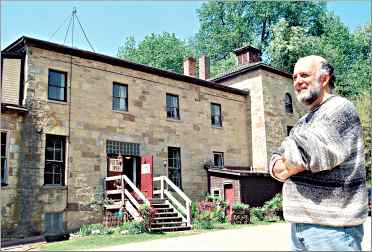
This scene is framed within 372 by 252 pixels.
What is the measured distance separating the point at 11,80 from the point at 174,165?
9.15 meters

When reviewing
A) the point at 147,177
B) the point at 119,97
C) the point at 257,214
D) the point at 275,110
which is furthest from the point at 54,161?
the point at 275,110

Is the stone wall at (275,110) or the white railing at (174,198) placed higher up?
the stone wall at (275,110)

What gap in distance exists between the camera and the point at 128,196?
16.0 m

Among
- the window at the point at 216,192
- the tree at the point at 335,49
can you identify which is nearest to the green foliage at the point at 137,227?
the window at the point at 216,192

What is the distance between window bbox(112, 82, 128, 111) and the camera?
755 inches

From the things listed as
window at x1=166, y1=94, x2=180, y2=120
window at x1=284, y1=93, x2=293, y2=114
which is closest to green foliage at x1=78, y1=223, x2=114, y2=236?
window at x1=166, y1=94, x2=180, y2=120

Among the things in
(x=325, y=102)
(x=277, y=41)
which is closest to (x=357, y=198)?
(x=325, y=102)

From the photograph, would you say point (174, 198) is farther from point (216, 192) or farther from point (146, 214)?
point (216, 192)

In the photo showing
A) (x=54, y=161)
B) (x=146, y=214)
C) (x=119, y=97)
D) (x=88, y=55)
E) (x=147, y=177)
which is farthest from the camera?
(x=119, y=97)

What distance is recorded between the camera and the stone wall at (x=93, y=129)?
15773 mm

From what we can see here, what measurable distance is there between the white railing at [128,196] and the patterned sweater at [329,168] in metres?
13.0

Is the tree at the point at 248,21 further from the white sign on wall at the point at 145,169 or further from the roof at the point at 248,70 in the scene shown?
the white sign on wall at the point at 145,169

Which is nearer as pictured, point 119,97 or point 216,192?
point 119,97

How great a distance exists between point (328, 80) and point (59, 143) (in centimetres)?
1580
